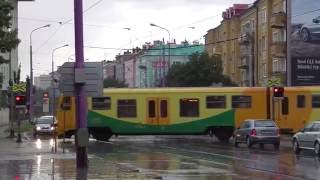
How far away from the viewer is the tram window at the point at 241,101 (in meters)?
43.7

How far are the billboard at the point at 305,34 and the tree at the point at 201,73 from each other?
17.1 meters

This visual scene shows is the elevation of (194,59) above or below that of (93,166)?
above

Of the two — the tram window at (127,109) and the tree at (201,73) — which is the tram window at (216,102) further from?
the tree at (201,73)

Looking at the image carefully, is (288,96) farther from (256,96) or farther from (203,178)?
(203,178)

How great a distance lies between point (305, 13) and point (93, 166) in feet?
152

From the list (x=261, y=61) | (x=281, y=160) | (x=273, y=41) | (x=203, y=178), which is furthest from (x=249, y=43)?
(x=203, y=178)

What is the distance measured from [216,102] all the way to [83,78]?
77.0ft

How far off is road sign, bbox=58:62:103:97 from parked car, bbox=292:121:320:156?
11459 millimetres

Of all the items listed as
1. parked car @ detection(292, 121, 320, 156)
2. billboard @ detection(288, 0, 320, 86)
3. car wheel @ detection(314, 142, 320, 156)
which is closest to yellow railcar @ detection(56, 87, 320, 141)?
parked car @ detection(292, 121, 320, 156)

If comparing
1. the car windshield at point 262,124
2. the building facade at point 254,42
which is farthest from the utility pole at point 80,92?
the building facade at point 254,42

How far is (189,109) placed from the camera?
43.9 m

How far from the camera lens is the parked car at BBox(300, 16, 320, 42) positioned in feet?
211

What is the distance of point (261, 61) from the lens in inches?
3278

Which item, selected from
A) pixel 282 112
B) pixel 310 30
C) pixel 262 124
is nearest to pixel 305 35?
pixel 310 30
